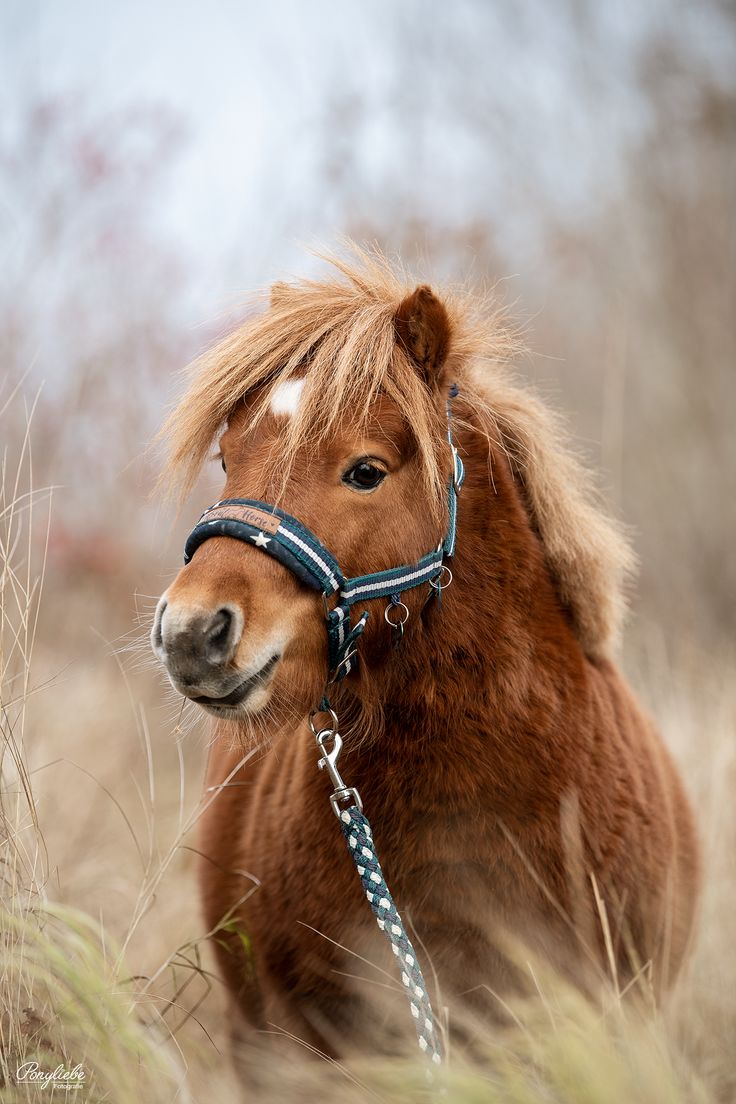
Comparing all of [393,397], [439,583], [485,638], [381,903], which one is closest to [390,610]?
[439,583]

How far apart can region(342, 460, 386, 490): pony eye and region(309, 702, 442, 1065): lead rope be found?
0.56 meters

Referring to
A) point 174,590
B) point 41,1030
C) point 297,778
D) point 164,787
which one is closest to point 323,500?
point 174,590

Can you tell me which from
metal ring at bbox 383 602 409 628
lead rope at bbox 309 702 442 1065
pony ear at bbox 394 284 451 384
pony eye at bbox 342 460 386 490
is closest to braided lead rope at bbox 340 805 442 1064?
lead rope at bbox 309 702 442 1065

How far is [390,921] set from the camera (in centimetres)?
196

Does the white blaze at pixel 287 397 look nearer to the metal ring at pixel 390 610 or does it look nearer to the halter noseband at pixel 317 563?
the halter noseband at pixel 317 563

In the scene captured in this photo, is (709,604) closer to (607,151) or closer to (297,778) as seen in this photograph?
(607,151)

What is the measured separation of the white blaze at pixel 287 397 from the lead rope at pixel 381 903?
743mm

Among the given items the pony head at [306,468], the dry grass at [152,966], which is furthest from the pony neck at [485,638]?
the dry grass at [152,966]

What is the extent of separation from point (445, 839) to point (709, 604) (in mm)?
6892

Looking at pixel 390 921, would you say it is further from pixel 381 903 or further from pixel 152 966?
pixel 152 966

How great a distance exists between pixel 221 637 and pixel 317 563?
0.28m

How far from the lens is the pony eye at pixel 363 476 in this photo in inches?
81.4

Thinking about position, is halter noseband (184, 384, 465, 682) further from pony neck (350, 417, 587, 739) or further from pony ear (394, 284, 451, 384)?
pony ear (394, 284, 451, 384)

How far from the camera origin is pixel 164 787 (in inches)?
205
